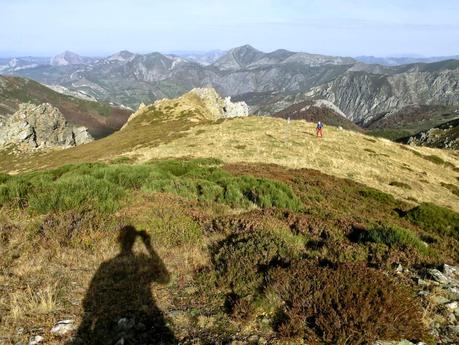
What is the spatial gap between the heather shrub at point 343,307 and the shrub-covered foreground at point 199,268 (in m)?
0.02

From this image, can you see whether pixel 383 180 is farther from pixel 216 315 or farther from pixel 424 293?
pixel 216 315

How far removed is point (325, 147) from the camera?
138ft

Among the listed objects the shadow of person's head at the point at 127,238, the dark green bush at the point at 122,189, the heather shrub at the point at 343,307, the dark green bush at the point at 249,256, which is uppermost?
the heather shrub at the point at 343,307

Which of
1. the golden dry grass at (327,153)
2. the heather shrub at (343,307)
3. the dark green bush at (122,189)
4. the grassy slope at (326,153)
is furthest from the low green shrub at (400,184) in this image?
the heather shrub at (343,307)

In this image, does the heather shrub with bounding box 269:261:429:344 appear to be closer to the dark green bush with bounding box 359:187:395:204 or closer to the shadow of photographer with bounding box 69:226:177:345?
the shadow of photographer with bounding box 69:226:177:345

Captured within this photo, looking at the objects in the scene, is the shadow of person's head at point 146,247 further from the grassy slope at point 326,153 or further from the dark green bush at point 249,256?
the grassy slope at point 326,153

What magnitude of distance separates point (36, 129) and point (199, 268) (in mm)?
190271

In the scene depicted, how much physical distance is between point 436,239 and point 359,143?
32829mm

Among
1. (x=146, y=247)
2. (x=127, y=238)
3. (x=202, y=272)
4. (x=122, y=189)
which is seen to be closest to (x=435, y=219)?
(x=122, y=189)

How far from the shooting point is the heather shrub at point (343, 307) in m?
6.18

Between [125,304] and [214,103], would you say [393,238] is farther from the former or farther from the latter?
[214,103]

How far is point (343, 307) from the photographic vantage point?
6.61 metres

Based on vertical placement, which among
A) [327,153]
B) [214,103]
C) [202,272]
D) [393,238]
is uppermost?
[202,272]

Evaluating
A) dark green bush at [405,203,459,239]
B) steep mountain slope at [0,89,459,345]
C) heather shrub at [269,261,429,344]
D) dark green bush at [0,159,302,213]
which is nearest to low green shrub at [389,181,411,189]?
dark green bush at [405,203,459,239]
